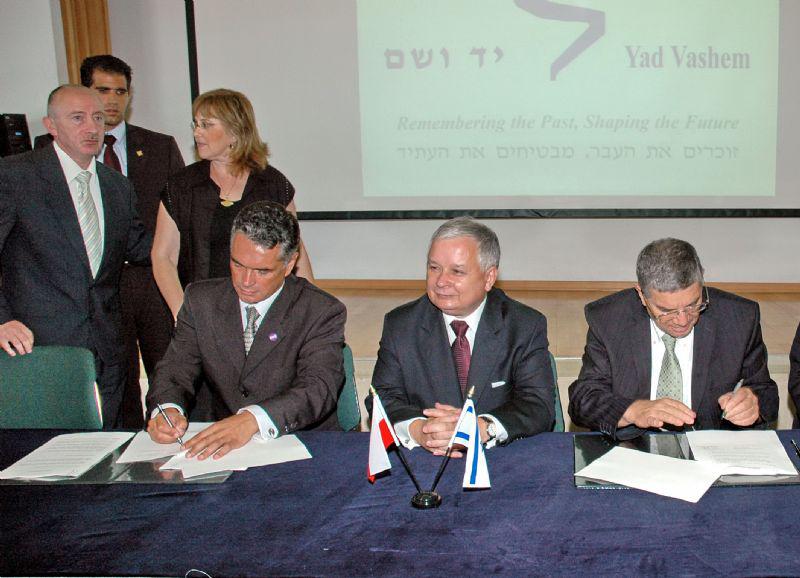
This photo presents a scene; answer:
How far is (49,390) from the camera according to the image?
2891 mm

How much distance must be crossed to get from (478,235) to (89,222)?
1.70 m

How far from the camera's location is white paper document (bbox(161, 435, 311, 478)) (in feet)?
7.33

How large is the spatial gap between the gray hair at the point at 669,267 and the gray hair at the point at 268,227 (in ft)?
3.72

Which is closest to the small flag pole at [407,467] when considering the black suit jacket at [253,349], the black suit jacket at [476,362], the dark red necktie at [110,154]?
the black suit jacket at [476,362]

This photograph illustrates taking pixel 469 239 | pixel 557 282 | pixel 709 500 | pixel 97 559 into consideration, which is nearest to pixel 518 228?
pixel 557 282

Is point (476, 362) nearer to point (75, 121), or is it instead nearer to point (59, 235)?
point (59, 235)

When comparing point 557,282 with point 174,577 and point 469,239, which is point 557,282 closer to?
point 469,239

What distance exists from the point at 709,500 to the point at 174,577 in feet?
4.02

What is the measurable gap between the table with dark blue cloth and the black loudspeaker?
3840 mm

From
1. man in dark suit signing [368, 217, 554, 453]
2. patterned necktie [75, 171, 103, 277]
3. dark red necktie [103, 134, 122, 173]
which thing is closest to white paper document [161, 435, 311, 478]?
man in dark suit signing [368, 217, 554, 453]

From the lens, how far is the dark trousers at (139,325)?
398 centimetres

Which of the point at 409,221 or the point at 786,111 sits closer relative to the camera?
the point at 786,111

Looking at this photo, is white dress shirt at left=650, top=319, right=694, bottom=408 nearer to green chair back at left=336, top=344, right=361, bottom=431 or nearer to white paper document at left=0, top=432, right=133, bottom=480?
green chair back at left=336, top=344, right=361, bottom=431

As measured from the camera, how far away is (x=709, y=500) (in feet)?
6.41
